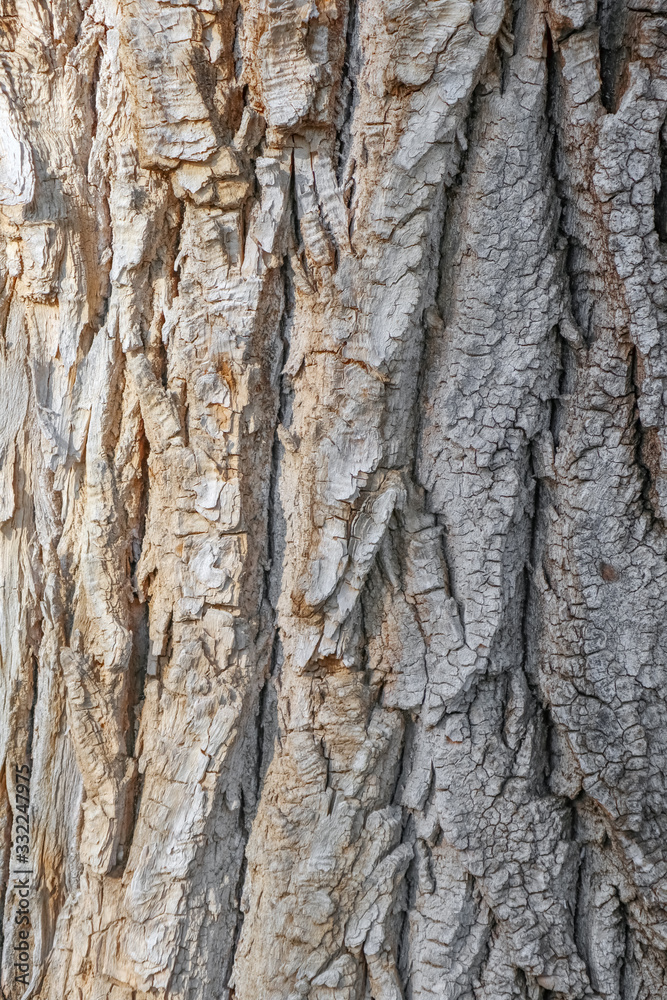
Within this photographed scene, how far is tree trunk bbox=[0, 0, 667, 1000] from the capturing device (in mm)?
1013

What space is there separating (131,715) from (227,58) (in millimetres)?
1022

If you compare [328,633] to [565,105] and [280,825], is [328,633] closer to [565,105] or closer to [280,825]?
[280,825]

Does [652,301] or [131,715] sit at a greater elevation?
[652,301]

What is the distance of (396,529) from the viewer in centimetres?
108

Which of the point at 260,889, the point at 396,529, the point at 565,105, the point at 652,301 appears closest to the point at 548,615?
the point at 396,529

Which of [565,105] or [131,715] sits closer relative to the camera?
[565,105]
